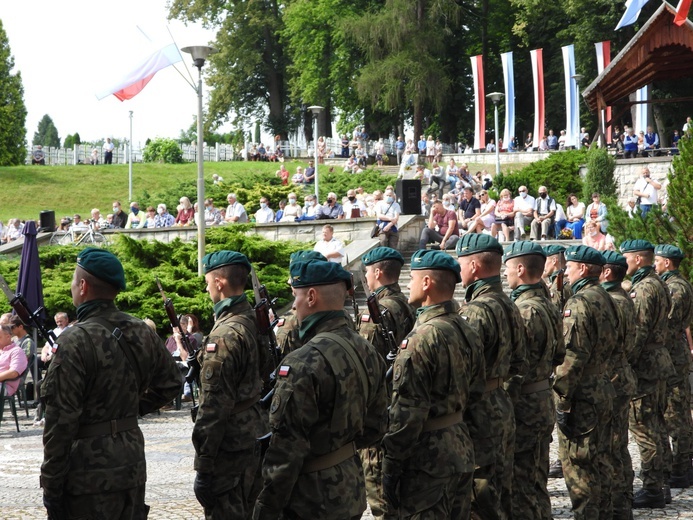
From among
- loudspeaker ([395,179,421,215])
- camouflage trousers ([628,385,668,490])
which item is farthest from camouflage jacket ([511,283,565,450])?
loudspeaker ([395,179,421,215])

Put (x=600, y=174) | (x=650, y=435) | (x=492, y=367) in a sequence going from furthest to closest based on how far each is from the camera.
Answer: (x=600, y=174), (x=650, y=435), (x=492, y=367)

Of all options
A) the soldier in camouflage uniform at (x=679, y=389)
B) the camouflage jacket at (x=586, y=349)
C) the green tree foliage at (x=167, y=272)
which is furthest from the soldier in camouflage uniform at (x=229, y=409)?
the green tree foliage at (x=167, y=272)

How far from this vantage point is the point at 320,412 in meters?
4.74

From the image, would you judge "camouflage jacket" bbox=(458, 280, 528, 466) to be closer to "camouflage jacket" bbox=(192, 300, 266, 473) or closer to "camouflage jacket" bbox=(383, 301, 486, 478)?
"camouflage jacket" bbox=(383, 301, 486, 478)

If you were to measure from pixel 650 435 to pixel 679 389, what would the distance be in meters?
1.29

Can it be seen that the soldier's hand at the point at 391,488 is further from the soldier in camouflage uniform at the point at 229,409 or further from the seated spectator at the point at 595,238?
the seated spectator at the point at 595,238

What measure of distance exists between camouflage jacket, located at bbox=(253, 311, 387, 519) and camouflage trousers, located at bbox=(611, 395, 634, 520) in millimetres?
3774

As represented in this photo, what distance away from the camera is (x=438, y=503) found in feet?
17.7

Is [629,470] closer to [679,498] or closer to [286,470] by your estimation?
[679,498]

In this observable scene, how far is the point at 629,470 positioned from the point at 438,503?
11.1 ft

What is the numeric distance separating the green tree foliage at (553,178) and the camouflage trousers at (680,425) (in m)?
22.9

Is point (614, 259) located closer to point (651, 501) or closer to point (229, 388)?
point (651, 501)

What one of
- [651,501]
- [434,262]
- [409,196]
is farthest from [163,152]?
[434,262]

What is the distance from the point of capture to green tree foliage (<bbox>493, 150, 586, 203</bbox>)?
109 feet
